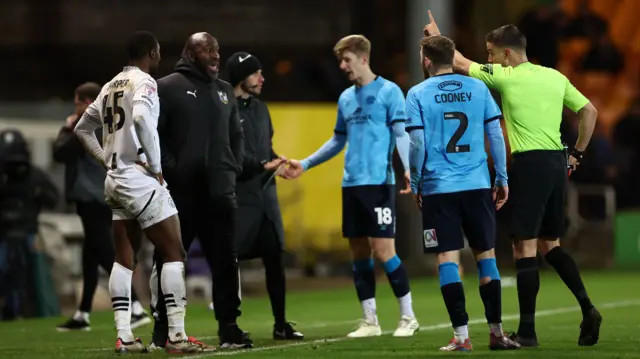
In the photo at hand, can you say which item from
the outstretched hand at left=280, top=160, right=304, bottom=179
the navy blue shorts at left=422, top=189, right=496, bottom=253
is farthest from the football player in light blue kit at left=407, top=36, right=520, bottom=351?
the outstretched hand at left=280, top=160, right=304, bottom=179

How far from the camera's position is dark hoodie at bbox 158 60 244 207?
32.2ft

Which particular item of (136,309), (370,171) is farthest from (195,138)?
(136,309)

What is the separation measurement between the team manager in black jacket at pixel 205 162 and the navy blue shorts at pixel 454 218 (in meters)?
1.38

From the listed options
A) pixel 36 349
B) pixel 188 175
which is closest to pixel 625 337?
pixel 188 175

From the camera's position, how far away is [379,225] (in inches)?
447

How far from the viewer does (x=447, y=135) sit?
961 cm

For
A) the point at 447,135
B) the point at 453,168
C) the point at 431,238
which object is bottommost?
the point at 431,238

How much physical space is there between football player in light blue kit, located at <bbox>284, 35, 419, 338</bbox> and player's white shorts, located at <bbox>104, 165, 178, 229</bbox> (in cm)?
214

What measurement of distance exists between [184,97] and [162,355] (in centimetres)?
175

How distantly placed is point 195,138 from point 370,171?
1.99m

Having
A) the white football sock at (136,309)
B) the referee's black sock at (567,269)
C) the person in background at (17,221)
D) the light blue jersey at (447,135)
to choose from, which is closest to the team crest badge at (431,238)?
the light blue jersey at (447,135)

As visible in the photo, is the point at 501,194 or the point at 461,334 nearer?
the point at 461,334

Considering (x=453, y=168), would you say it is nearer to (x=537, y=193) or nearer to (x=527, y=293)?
(x=537, y=193)

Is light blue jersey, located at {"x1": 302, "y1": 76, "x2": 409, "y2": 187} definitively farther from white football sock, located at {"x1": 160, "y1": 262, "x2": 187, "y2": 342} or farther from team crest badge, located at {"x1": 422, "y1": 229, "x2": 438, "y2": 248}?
white football sock, located at {"x1": 160, "y1": 262, "x2": 187, "y2": 342}
